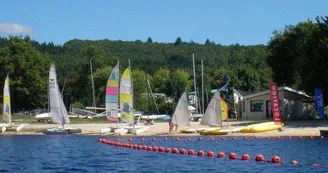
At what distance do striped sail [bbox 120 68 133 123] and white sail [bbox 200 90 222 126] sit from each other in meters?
7.35

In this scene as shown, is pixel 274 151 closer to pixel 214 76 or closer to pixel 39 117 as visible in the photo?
pixel 39 117

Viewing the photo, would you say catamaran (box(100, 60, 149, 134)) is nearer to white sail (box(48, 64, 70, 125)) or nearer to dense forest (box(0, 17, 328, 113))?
white sail (box(48, 64, 70, 125))

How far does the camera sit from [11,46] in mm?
102750

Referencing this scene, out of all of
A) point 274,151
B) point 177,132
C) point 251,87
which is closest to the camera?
point 274,151

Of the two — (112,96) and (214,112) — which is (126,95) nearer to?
(112,96)

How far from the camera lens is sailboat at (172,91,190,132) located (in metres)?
56.2

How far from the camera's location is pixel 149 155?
40.6m

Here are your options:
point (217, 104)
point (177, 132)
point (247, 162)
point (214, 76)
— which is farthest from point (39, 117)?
point (214, 76)

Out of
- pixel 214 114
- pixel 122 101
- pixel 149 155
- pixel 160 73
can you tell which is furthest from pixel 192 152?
pixel 160 73

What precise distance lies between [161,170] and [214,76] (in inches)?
4351

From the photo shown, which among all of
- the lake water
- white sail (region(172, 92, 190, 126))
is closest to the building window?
white sail (region(172, 92, 190, 126))

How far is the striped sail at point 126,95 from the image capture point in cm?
5853

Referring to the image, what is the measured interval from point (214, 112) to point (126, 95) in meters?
8.63

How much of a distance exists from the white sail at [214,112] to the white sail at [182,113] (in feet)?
5.98
